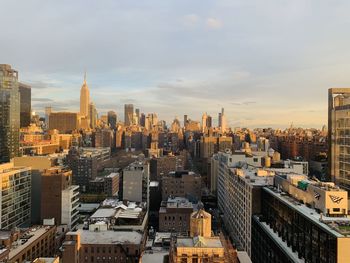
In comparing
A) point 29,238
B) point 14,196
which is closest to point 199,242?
point 29,238

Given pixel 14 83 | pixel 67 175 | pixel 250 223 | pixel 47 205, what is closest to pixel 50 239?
pixel 47 205

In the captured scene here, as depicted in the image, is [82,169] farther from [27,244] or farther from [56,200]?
[27,244]

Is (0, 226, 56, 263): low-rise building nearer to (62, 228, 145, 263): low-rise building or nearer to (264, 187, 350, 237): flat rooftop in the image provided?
(62, 228, 145, 263): low-rise building

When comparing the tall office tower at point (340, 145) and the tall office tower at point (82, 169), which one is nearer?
the tall office tower at point (340, 145)

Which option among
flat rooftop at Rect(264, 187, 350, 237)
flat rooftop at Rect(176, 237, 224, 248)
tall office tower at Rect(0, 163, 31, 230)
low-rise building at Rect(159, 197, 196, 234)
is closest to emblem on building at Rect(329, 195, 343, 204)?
flat rooftop at Rect(264, 187, 350, 237)

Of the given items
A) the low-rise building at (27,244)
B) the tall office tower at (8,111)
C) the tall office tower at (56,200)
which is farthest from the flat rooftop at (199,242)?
the tall office tower at (8,111)

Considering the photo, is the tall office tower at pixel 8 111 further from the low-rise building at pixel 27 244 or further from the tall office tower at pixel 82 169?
the low-rise building at pixel 27 244

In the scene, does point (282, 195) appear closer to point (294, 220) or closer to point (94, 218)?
point (294, 220)
